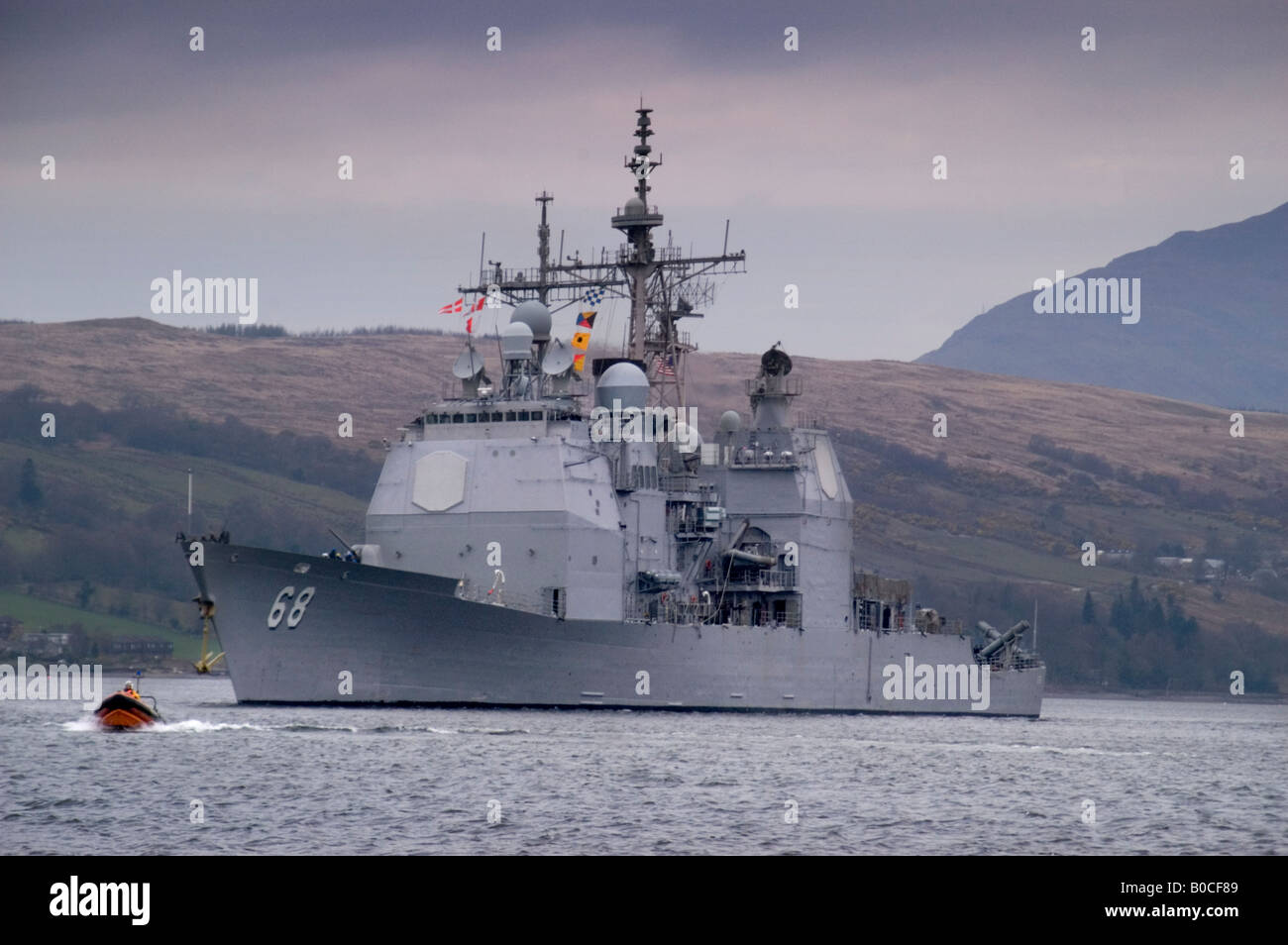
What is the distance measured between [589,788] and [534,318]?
78.6 ft

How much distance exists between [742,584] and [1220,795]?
65.7 feet

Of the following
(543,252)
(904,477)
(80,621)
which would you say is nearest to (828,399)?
(904,477)

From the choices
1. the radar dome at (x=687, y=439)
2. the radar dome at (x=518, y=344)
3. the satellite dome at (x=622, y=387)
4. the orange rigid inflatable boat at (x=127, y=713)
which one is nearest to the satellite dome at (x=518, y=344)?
the radar dome at (x=518, y=344)

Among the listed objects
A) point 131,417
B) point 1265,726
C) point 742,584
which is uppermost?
point 131,417

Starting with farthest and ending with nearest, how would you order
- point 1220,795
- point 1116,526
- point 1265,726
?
point 1116,526 < point 1265,726 < point 1220,795

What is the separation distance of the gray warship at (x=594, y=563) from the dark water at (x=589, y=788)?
4.20 feet

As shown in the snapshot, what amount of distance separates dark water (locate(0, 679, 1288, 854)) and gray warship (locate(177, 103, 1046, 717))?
1.28 m

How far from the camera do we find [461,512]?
148ft

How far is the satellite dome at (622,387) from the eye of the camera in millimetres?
49844

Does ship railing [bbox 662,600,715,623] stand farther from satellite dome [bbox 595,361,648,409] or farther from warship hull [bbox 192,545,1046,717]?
satellite dome [bbox 595,361,648,409]

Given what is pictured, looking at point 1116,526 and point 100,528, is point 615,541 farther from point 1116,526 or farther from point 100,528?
point 1116,526

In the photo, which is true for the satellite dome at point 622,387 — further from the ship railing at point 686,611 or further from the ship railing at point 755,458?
the ship railing at point 755,458

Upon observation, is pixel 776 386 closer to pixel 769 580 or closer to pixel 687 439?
pixel 687 439
